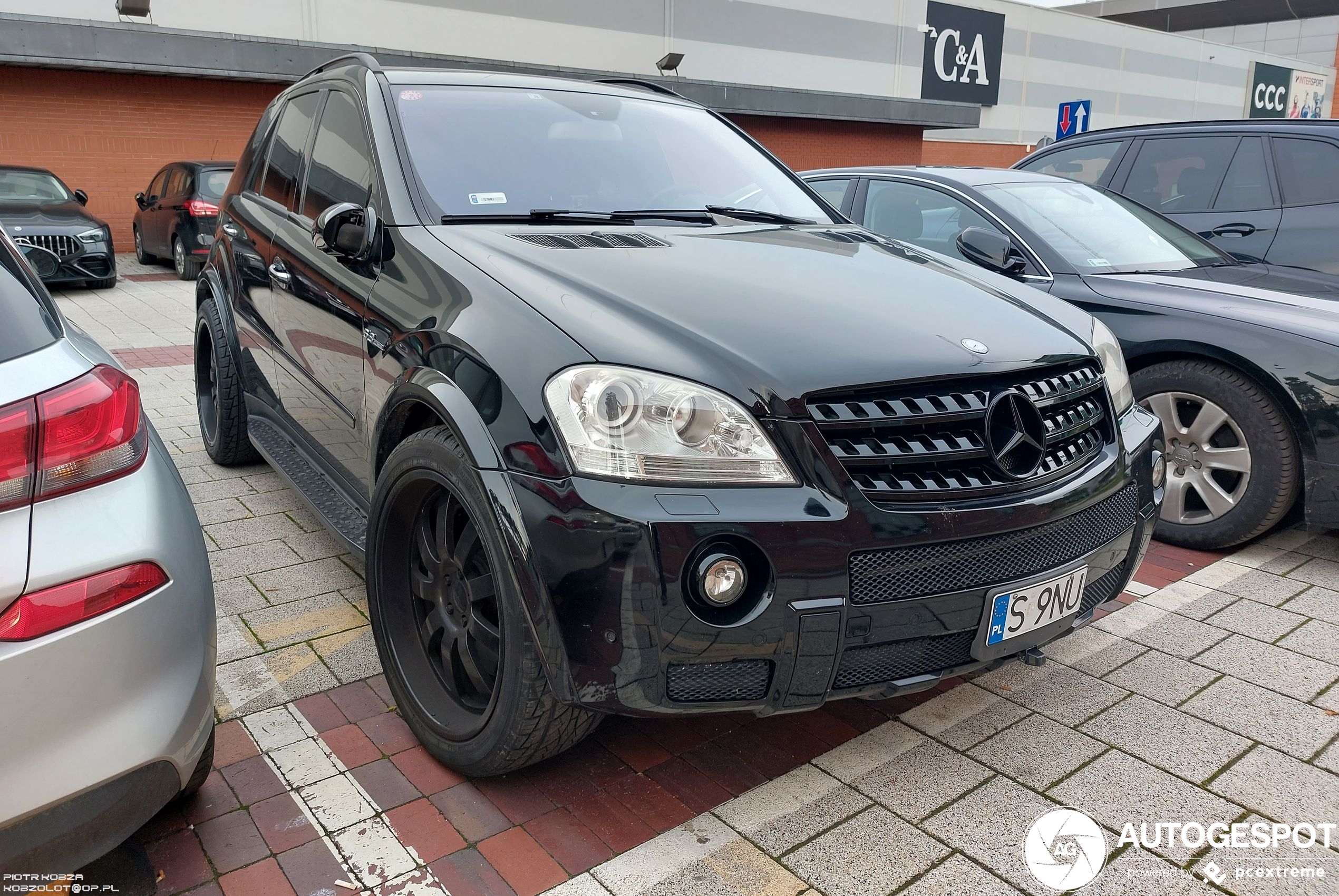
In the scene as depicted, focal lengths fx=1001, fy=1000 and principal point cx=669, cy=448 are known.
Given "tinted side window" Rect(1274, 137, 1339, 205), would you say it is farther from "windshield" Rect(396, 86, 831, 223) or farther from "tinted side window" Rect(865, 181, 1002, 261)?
"windshield" Rect(396, 86, 831, 223)

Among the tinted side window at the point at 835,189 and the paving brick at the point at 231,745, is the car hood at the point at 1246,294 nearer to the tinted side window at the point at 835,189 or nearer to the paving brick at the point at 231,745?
the tinted side window at the point at 835,189

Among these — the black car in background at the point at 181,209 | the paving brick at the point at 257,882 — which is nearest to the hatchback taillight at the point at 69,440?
the paving brick at the point at 257,882

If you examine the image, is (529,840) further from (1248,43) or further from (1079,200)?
(1248,43)

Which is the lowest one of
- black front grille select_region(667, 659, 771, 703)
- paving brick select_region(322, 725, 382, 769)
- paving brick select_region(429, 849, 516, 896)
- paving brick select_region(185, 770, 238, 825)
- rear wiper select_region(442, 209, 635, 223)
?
paving brick select_region(322, 725, 382, 769)

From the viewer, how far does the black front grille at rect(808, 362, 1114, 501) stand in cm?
210

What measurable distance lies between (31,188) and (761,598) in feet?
42.3

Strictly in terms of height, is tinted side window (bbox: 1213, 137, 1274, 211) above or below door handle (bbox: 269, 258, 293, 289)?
above

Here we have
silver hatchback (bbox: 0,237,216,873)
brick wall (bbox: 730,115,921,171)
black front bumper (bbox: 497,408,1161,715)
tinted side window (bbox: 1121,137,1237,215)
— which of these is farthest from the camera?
brick wall (bbox: 730,115,921,171)

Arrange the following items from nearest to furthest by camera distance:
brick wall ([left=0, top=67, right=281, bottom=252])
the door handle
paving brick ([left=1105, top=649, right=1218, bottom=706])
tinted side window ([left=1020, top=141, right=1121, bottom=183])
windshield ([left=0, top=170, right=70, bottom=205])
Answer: paving brick ([left=1105, top=649, right=1218, bottom=706])
the door handle
tinted side window ([left=1020, top=141, right=1121, bottom=183])
windshield ([left=0, top=170, right=70, bottom=205])
brick wall ([left=0, top=67, right=281, bottom=252])

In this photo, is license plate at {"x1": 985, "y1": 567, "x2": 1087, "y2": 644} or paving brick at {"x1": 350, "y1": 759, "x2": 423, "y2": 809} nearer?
license plate at {"x1": 985, "y1": 567, "x2": 1087, "y2": 644}

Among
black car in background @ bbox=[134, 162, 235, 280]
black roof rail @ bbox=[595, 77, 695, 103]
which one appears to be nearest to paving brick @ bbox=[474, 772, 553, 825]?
black roof rail @ bbox=[595, 77, 695, 103]

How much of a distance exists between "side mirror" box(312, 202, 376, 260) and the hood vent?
42 centimetres

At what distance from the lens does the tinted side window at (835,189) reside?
5.68m

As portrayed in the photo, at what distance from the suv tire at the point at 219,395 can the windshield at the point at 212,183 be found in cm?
816
